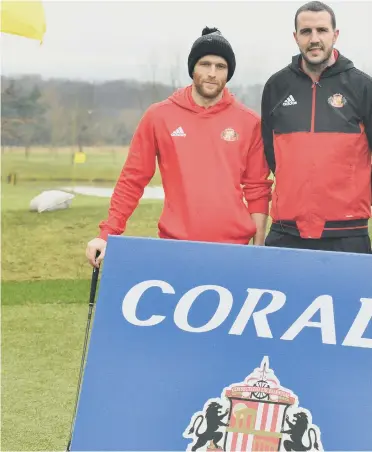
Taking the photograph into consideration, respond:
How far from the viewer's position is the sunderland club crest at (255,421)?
81.4 inches

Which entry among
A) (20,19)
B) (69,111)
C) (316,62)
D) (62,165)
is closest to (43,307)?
(20,19)

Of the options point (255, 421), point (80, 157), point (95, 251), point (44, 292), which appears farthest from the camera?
point (80, 157)

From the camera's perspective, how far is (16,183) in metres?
7.42

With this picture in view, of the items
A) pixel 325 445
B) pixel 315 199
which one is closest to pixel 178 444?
pixel 325 445

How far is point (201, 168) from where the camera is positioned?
248cm

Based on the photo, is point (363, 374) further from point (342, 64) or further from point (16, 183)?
point (16, 183)

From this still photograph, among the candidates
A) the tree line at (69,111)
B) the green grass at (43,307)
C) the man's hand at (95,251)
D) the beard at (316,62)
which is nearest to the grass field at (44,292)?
the green grass at (43,307)

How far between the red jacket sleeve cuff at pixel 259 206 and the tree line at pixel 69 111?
15.6 feet

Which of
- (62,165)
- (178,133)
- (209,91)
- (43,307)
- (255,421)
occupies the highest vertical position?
(209,91)

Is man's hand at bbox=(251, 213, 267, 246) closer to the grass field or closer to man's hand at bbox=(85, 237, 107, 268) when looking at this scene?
man's hand at bbox=(85, 237, 107, 268)

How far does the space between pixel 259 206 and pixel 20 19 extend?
8.84 ft

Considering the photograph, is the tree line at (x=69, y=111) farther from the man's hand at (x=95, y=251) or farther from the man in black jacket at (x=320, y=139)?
the man's hand at (x=95, y=251)

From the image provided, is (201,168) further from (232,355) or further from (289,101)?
(232,355)

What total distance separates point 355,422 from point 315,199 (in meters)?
0.71
